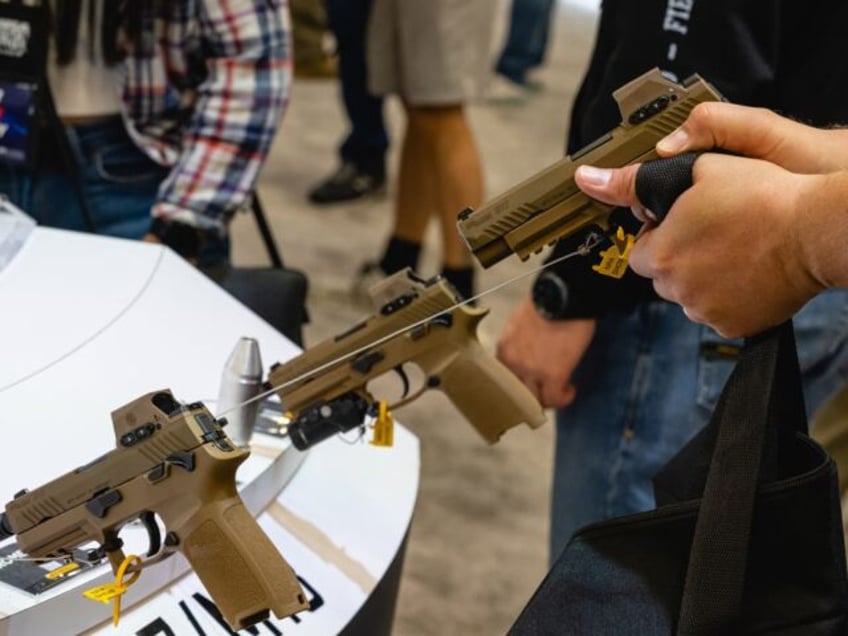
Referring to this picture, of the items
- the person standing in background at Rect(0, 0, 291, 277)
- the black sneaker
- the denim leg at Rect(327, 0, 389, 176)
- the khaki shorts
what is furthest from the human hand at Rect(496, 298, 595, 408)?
the black sneaker

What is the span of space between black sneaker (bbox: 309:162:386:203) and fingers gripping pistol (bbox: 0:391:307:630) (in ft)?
8.48

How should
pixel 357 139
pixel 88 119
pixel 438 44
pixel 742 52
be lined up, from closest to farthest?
pixel 742 52, pixel 88 119, pixel 438 44, pixel 357 139

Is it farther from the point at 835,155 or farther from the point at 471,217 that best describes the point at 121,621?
the point at 835,155

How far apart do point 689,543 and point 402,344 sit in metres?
0.35

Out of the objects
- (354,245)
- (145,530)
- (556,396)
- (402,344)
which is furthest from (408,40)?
(145,530)

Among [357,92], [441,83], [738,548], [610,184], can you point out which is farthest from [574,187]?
[357,92]

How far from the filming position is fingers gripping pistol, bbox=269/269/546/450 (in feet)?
3.38

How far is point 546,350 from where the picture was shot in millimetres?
1298

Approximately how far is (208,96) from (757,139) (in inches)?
32.8

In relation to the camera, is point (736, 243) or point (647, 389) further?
point (647, 389)

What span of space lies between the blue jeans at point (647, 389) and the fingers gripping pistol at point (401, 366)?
218mm

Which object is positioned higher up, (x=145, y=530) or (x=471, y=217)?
(x=471, y=217)

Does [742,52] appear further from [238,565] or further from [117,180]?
[117,180]

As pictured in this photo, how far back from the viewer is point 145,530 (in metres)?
0.93
